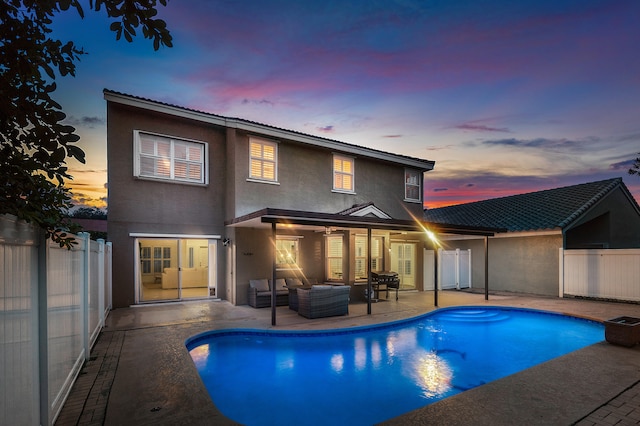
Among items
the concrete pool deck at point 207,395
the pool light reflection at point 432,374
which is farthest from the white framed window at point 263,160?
the pool light reflection at point 432,374

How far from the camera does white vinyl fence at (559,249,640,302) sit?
487 inches

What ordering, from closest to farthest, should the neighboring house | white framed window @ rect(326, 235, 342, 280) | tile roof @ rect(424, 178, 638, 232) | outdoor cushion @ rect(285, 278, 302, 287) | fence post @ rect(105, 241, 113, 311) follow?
fence post @ rect(105, 241, 113, 311) → outdoor cushion @ rect(285, 278, 302, 287) → white framed window @ rect(326, 235, 342, 280) → the neighboring house → tile roof @ rect(424, 178, 638, 232)

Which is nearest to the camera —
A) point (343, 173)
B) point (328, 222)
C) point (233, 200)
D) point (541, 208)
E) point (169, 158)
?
point (328, 222)

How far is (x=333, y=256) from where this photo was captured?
13.8 meters

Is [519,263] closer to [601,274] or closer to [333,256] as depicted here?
[601,274]

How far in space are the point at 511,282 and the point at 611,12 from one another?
11.7 meters

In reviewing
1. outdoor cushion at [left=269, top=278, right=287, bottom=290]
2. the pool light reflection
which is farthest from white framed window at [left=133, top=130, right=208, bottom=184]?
the pool light reflection

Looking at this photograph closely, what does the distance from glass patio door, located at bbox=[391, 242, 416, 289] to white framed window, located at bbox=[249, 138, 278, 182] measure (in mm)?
7368

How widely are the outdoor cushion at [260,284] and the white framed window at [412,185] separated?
30.5 ft

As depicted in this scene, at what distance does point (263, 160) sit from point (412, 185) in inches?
352

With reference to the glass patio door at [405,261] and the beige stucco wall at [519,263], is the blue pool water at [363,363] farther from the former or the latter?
the glass patio door at [405,261]

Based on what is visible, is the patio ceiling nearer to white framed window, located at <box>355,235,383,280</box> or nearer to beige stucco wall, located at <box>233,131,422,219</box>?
beige stucco wall, located at <box>233,131,422,219</box>

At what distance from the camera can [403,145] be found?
1770cm

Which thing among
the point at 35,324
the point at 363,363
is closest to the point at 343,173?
the point at 363,363
